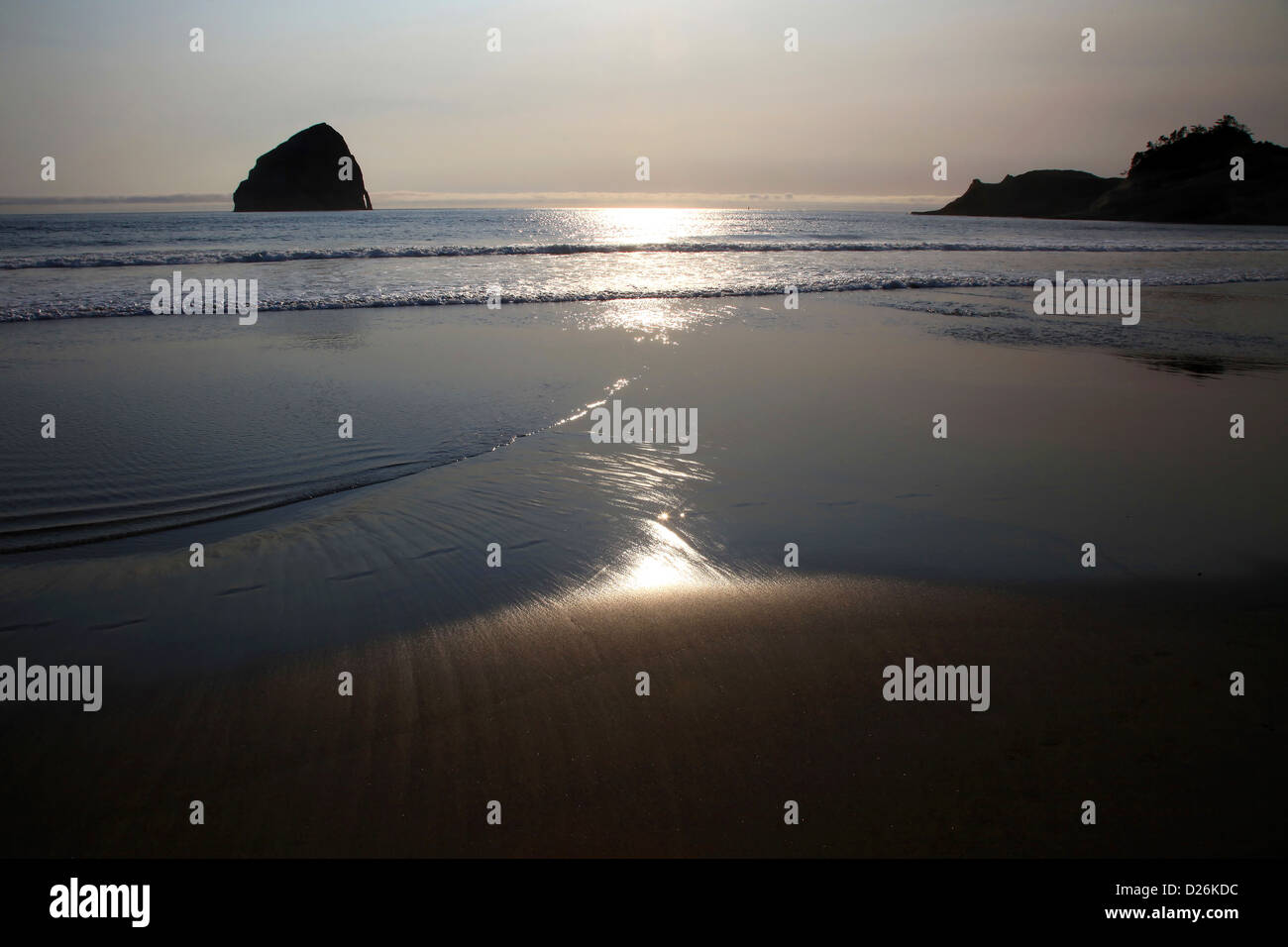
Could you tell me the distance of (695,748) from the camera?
284 centimetres

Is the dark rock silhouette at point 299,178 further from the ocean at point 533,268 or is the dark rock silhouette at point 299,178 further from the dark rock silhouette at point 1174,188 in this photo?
the dark rock silhouette at point 1174,188

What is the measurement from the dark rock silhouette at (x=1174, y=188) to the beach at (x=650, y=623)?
77.9 meters

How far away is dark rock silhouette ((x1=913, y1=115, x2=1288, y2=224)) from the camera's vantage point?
66.2 metres

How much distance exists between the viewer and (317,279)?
19078 mm

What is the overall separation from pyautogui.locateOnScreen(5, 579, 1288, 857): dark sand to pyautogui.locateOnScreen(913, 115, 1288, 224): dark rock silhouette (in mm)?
82571

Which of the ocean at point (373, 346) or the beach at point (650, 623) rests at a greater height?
the ocean at point (373, 346)

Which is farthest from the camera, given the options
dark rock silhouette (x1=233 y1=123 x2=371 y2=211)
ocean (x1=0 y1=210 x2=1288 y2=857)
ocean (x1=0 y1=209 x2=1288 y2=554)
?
dark rock silhouette (x1=233 y1=123 x2=371 y2=211)

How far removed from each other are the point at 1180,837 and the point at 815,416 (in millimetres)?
5339

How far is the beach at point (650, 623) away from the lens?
2.55 meters
